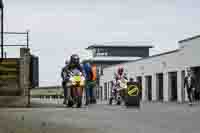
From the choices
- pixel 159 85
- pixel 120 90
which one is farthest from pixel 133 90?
pixel 159 85

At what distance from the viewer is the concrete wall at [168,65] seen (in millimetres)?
52594

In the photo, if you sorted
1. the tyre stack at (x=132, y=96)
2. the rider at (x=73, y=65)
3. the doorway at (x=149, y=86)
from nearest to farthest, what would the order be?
the rider at (x=73, y=65) → the tyre stack at (x=132, y=96) → the doorway at (x=149, y=86)

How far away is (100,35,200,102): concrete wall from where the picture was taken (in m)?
52.6

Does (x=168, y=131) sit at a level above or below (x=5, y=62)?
below

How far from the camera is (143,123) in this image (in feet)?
42.1

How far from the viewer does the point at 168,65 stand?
59938mm

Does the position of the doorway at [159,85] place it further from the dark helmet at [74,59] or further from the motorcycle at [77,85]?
the motorcycle at [77,85]

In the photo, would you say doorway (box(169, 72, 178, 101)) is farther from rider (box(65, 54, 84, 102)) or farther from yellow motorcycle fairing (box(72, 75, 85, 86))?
yellow motorcycle fairing (box(72, 75, 85, 86))

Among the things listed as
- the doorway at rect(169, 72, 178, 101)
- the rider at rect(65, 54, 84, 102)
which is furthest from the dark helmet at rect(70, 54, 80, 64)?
the doorway at rect(169, 72, 178, 101)

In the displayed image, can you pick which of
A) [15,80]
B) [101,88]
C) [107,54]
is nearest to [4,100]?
[15,80]

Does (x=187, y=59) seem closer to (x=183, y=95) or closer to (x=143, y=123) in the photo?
(x=183, y=95)

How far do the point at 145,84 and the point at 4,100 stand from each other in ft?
159

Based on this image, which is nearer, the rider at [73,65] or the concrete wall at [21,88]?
the rider at [73,65]

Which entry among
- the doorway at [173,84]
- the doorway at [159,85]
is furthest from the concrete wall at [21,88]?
the doorway at [159,85]
